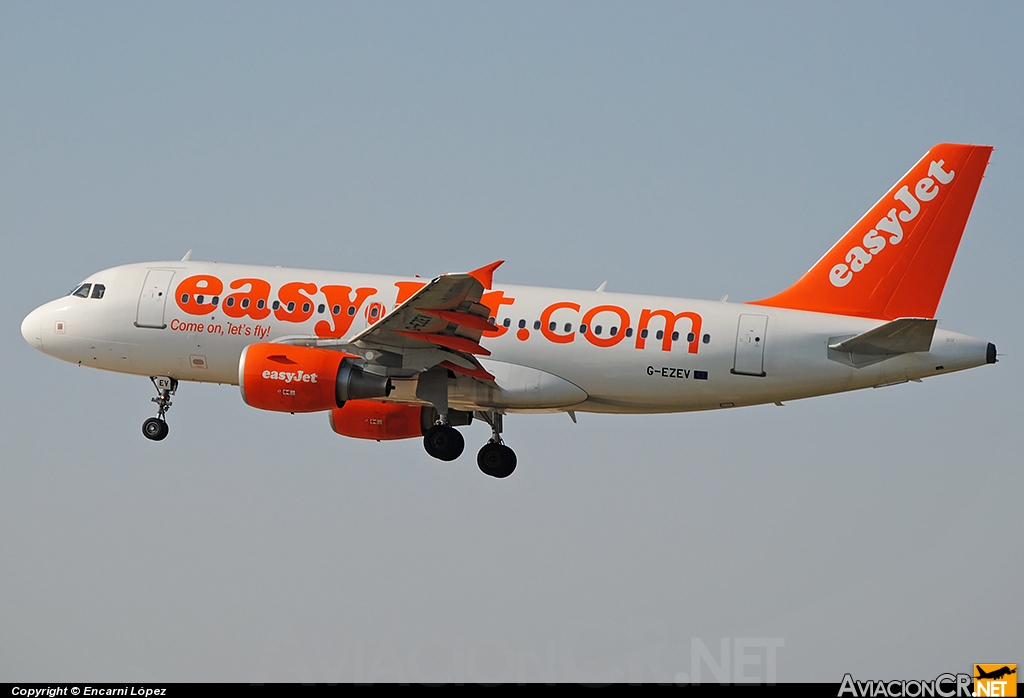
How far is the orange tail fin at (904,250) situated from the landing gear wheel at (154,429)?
1867 centimetres

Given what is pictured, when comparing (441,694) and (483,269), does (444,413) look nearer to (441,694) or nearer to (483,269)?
(483,269)

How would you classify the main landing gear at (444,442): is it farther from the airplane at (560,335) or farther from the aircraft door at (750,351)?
the aircraft door at (750,351)

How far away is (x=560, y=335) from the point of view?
4547 cm

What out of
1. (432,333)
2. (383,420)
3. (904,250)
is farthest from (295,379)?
(904,250)

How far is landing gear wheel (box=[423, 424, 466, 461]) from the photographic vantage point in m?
46.9

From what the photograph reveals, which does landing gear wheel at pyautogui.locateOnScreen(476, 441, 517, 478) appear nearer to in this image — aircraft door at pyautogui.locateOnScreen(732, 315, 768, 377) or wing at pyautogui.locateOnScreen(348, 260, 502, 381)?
wing at pyautogui.locateOnScreen(348, 260, 502, 381)

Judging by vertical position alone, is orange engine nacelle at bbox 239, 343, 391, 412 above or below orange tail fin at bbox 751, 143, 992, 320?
below

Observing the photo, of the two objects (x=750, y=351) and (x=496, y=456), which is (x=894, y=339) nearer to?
(x=750, y=351)

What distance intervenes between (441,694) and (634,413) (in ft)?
46.1

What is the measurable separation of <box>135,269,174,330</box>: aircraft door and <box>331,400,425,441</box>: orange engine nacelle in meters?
6.52

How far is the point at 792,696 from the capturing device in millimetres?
33938

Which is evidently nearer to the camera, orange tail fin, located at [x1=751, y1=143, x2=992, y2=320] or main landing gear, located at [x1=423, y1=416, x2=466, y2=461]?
orange tail fin, located at [x1=751, y1=143, x2=992, y2=320]

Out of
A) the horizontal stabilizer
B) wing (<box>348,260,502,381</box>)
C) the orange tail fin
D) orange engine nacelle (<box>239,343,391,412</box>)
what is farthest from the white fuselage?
orange engine nacelle (<box>239,343,391,412</box>)

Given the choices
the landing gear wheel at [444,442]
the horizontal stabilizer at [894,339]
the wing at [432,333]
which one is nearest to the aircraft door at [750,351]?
the horizontal stabilizer at [894,339]
